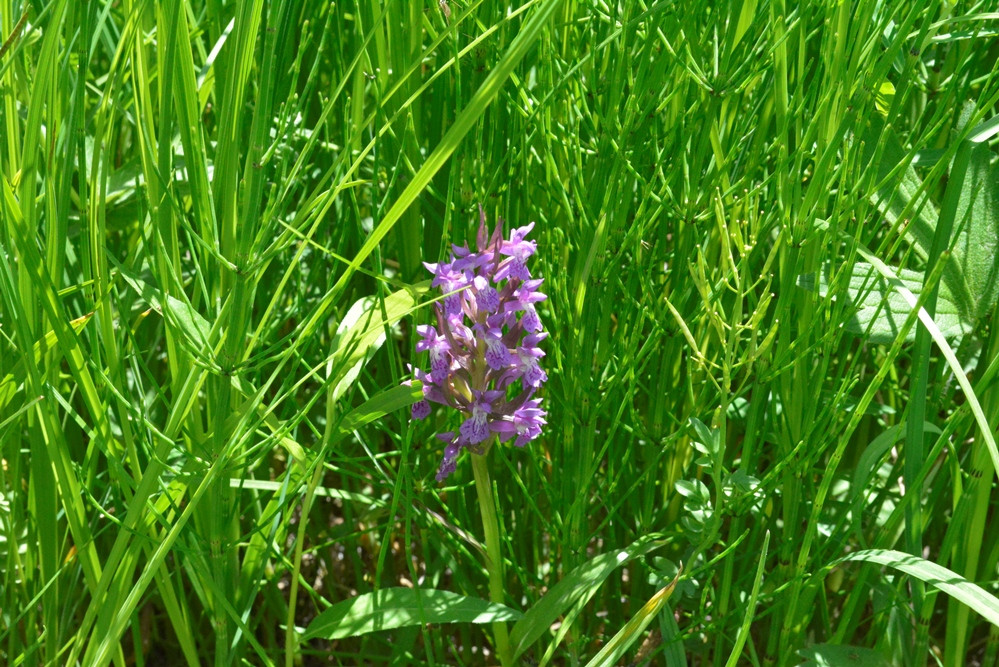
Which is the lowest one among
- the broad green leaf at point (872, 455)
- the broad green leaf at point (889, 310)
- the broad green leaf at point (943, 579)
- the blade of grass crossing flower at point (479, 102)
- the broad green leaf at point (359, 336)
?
the broad green leaf at point (943, 579)

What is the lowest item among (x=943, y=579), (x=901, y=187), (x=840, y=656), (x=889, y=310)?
(x=840, y=656)

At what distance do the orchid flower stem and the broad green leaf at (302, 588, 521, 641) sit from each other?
0.04 metres

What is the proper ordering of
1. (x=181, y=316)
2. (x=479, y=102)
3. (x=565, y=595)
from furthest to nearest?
(x=565, y=595), (x=181, y=316), (x=479, y=102)

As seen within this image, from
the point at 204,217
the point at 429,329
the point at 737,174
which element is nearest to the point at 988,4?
the point at 737,174

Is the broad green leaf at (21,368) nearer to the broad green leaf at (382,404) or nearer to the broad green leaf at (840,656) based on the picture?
the broad green leaf at (382,404)

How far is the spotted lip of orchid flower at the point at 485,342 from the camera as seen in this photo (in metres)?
0.83

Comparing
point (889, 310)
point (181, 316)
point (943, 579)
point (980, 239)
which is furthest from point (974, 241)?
point (181, 316)

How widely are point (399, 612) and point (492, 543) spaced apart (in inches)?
4.7

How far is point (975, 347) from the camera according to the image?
1.10m

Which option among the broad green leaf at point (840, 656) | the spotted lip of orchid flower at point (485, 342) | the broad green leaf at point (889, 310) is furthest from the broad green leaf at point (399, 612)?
the broad green leaf at point (889, 310)

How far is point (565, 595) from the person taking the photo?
37.4 inches

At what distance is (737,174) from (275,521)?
26.8 inches

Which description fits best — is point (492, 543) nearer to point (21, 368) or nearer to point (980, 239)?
point (21, 368)

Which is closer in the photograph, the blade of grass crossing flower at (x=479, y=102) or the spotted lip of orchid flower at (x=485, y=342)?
the blade of grass crossing flower at (x=479, y=102)
